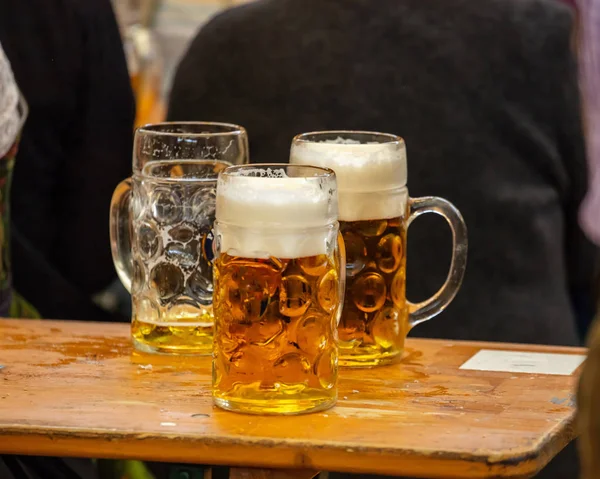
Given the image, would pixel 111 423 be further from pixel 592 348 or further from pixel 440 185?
pixel 440 185

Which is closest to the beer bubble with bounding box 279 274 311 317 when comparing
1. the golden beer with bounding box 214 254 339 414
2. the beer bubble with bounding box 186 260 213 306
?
the golden beer with bounding box 214 254 339 414

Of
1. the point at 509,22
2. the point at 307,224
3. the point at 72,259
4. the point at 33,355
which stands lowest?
the point at 72,259

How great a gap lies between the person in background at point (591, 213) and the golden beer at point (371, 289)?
0.41m

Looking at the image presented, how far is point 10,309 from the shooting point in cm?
155

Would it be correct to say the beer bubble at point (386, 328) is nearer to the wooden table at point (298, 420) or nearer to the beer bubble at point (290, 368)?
the wooden table at point (298, 420)

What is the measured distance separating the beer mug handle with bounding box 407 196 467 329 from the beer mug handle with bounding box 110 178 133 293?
0.31 metres

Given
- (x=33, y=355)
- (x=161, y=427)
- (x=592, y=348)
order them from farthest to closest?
(x=33, y=355)
(x=161, y=427)
(x=592, y=348)

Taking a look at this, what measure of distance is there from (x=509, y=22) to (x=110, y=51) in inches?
29.0

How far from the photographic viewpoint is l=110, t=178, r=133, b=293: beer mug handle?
1223 millimetres

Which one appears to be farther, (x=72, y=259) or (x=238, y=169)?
(x=72, y=259)

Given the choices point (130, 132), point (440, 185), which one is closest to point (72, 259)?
point (130, 132)

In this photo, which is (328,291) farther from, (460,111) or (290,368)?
(460,111)

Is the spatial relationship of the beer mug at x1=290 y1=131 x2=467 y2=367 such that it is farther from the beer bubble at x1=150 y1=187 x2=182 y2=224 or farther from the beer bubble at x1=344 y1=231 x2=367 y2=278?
the beer bubble at x1=150 y1=187 x2=182 y2=224

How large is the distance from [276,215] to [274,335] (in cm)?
10
